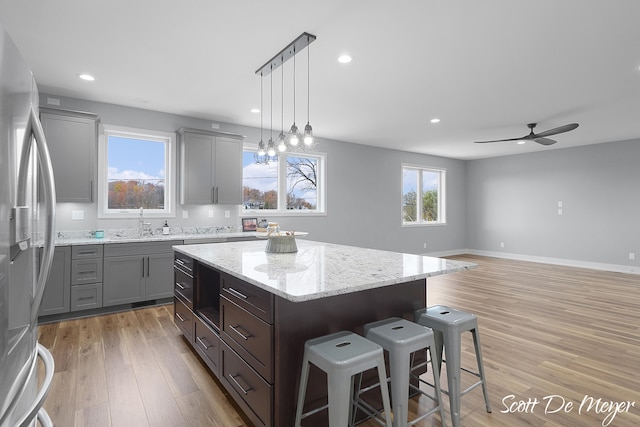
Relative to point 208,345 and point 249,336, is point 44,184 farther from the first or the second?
point 208,345

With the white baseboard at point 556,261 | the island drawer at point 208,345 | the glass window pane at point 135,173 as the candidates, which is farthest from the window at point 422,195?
the island drawer at point 208,345

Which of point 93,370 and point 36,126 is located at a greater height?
point 36,126

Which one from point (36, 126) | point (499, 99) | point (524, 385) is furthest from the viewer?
point (499, 99)

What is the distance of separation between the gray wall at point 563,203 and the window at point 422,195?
1.02 m

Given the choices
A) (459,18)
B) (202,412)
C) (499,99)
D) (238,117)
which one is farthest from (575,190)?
(202,412)

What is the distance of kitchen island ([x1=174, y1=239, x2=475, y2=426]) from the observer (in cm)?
164

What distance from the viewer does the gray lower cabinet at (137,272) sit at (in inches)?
155

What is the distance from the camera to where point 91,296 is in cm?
383

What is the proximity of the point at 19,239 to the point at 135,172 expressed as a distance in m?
4.39

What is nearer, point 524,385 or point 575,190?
point 524,385

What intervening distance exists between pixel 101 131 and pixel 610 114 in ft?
23.5

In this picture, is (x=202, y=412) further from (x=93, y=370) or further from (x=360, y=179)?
(x=360, y=179)

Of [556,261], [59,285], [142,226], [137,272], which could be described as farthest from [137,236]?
[556,261]

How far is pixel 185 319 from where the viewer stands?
3010 millimetres
